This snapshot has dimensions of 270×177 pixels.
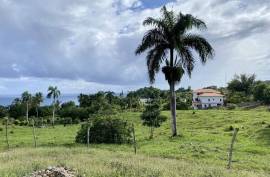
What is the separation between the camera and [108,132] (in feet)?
113

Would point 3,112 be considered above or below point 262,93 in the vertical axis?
below

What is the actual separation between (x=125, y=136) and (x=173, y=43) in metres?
9.24

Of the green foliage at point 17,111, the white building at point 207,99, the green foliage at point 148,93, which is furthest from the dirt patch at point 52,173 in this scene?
the white building at point 207,99

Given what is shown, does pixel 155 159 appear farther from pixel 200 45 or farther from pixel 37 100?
pixel 37 100

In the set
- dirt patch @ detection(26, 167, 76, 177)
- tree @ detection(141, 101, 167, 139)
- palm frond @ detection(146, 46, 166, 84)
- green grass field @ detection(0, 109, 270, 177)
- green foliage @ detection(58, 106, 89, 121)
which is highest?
palm frond @ detection(146, 46, 166, 84)

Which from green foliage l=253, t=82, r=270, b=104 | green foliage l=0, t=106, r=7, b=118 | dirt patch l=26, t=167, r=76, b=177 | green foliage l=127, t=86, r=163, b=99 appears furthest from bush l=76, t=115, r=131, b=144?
green foliage l=127, t=86, r=163, b=99

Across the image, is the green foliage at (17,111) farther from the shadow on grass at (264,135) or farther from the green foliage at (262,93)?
the shadow on grass at (264,135)

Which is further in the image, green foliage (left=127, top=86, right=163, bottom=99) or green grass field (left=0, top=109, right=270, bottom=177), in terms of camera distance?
green foliage (left=127, top=86, right=163, bottom=99)

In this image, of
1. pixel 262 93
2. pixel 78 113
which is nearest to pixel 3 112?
pixel 78 113

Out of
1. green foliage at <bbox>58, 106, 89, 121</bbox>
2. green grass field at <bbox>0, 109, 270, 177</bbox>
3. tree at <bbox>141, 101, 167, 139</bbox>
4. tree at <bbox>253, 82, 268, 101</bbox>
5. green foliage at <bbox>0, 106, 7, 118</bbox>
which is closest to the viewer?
green grass field at <bbox>0, 109, 270, 177</bbox>

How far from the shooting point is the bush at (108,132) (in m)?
34.1

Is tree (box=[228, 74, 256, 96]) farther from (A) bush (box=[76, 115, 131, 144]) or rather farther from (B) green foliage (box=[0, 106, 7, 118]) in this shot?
(A) bush (box=[76, 115, 131, 144])

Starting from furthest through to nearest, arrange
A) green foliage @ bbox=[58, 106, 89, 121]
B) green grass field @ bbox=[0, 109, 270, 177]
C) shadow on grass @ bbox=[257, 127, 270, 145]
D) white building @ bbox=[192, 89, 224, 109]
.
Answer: white building @ bbox=[192, 89, 224, 109] < green foliage @ bbox=[58, 106, 89, 121] < shadow on grass @ bbox=[257, 127, 270, 145] < green grass field @ bbox=[0, 109, 270, 177]

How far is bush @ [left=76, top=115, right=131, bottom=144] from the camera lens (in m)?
34.1
